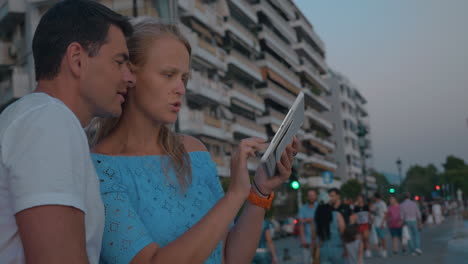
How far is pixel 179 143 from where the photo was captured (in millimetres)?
2365

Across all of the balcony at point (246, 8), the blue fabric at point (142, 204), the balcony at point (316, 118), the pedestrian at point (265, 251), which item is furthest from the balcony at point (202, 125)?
the blue fabric at point (142, 204)

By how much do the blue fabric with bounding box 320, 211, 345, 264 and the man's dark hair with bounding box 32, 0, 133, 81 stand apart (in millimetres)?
8899

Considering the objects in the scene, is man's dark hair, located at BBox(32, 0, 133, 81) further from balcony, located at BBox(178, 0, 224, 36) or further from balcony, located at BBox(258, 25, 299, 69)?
balcony, located at BBox(258, 25, 299, 69)

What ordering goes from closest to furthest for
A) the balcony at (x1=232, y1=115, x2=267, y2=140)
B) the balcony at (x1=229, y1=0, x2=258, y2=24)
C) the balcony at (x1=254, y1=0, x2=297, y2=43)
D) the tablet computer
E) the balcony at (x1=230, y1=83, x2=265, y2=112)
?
the tablet computer < the balcony at (x1=232, y1=115, x2=267, y2=140) < the balcony at (x1=230, y1=83, x2=265, y2=112) < the balcony at (x1=229, y1=0, x2=258, y2=24) < the balcony at (x1=254, y1=0, x2=297, y2=43)

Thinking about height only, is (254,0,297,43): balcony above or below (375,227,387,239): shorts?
above

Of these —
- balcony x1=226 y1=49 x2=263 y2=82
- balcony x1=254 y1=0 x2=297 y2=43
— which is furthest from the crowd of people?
balcony x1=254 y1=0 x2=297 y2=43

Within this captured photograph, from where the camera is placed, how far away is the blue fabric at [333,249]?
1020 cm

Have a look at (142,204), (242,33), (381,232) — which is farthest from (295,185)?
(242,33)

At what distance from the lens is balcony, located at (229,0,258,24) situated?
49.1 metres

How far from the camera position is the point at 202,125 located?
122 ft

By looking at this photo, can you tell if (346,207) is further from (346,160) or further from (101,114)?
(346,160)

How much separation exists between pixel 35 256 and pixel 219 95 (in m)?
39.7

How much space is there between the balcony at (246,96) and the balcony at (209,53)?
9.73 feet

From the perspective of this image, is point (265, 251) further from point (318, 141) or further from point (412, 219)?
point (318, 141)
